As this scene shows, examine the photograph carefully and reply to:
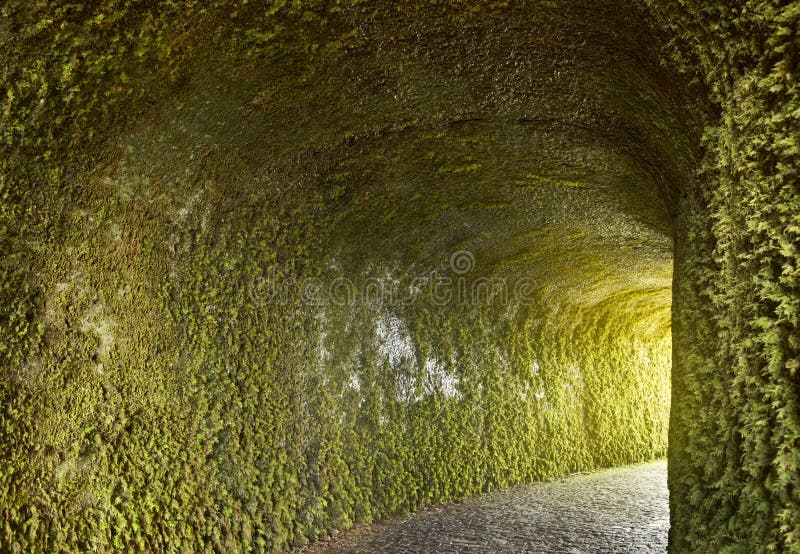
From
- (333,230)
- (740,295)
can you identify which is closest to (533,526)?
(333,230)

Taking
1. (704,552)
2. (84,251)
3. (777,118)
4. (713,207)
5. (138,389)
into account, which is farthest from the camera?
(138,389)

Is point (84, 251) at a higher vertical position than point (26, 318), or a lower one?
higher

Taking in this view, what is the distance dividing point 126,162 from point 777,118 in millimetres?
3883

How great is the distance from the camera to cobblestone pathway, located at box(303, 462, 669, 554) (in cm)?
537

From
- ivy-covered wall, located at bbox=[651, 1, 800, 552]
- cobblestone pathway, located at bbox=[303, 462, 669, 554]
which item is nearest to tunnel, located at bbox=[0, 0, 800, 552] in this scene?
ivy-covered wall, located at bbox=[651, 1, 800, 552]

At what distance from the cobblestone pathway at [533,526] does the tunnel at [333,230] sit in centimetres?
39

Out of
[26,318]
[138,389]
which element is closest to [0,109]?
[26,318]

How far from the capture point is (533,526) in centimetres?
Result: 612

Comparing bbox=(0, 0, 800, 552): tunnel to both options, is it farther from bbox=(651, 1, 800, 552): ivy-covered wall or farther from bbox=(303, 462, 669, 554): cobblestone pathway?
bbox=(303, 462, 669, 554): cobblestone pathway

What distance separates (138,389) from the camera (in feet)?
15.9

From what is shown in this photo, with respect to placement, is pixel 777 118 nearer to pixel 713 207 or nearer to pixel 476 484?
pixel 713 207

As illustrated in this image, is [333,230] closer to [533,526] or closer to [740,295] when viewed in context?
[533,526]

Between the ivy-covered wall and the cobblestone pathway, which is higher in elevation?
the ivy-covered wall

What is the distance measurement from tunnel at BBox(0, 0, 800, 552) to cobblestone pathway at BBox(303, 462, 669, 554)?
1.29 ft
